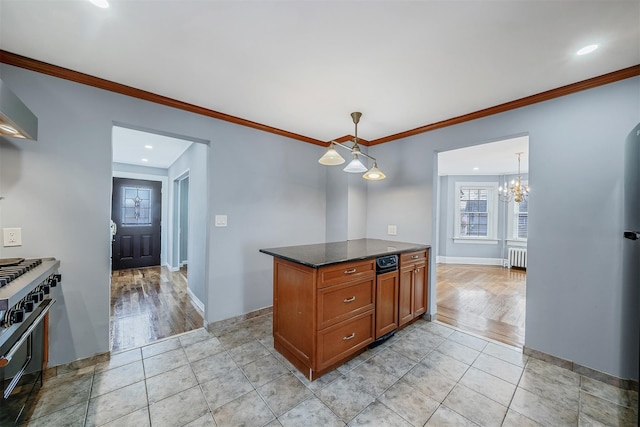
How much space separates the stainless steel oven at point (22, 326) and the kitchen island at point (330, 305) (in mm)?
1447

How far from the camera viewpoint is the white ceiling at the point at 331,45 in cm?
137

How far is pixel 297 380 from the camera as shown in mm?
1943

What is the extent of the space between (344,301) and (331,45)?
192cm

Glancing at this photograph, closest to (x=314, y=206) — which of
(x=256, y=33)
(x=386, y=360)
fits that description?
(x=386, y=360)

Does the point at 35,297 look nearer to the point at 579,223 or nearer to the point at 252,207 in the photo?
the point at 252,207

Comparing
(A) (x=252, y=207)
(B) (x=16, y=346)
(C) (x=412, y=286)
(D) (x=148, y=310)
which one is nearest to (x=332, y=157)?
(A) (x=252, y=207)

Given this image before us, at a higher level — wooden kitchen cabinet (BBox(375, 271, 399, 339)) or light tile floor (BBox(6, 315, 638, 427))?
wooden kitchen cabinet (BBox(375, 271, 399, 339))

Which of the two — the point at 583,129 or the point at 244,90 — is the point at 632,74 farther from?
the point at 244,90

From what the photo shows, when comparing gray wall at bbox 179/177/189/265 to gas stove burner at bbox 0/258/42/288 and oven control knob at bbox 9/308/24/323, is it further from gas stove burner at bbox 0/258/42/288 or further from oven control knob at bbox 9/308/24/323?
oven control knob at bbox 9/308/24/323

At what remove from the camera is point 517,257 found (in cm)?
604

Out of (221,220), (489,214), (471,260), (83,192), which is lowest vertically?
(471,260)

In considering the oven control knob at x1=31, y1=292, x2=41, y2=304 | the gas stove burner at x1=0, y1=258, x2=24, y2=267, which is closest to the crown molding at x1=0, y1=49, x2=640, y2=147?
the gas stove burner at x1=0, y1=258, x2=24, y2=267

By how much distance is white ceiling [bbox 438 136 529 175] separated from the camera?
13.7 ft

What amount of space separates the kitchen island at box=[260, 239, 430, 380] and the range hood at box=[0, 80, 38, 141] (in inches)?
69.3
